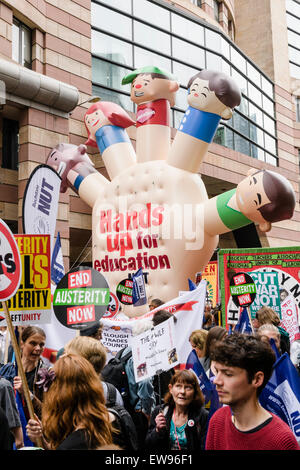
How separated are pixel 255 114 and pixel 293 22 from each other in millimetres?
12055

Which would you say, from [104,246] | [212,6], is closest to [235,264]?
[104,246]

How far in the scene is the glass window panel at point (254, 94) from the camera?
22641 mm

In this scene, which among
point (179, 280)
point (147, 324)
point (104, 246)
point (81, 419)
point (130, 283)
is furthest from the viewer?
point (104, 246)

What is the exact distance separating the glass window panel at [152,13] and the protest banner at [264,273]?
11433 mm

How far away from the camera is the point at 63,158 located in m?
9.59

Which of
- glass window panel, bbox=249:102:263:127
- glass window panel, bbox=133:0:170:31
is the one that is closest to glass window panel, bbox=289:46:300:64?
glass window panel, bbox=249:102:263:127

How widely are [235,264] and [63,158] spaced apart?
376cm

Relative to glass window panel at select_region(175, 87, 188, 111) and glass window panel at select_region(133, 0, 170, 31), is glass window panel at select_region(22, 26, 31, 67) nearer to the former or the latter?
glass window panel at select_region(133, 0, 170, 31)

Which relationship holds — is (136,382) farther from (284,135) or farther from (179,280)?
(284,135)

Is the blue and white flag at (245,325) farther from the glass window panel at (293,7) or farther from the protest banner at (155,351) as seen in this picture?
the glass window panel at (293,7)

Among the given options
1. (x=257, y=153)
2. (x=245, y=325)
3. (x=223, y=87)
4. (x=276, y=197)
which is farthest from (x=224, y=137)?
→ (x=245, y=325)

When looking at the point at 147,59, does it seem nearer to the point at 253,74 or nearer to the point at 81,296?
the point at 253,74

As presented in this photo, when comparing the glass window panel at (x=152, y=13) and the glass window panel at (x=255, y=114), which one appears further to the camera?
the glass window panel at (x=255, y=114)

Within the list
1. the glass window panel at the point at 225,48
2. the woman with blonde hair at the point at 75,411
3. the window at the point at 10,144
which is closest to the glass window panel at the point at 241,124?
the glass window panel at the point at 225,48
